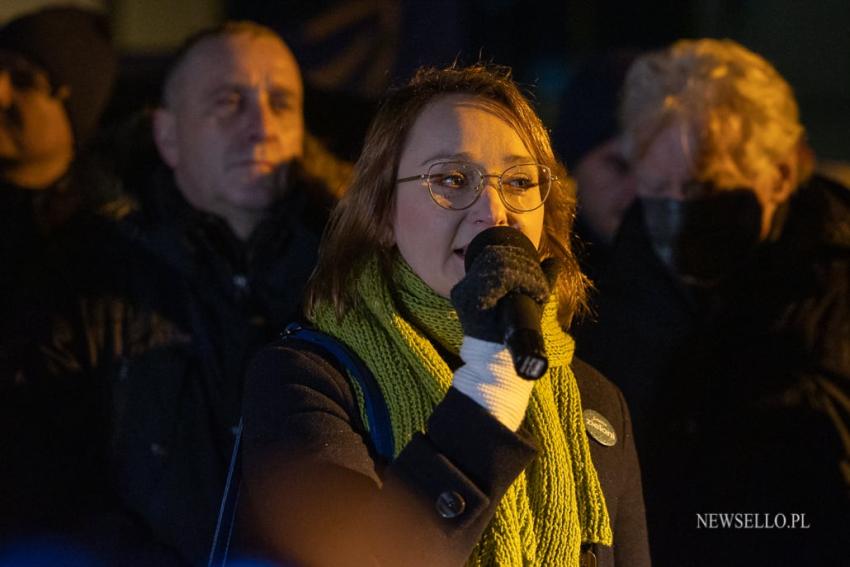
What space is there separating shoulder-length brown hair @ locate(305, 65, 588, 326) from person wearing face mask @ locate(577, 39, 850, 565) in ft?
2.91

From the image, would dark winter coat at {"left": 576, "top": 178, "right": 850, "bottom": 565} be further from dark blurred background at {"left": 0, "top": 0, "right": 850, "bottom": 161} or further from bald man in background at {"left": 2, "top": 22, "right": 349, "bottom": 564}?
dark blurred background at {"left": 0, "top": 0, "right": 850, "bottom": 161}

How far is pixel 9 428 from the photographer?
2.77 m

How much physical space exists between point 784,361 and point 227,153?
4.97 ft

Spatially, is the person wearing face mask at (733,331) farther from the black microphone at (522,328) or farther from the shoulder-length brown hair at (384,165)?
the black microphone at (522,328)

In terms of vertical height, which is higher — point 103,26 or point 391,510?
point 103,26

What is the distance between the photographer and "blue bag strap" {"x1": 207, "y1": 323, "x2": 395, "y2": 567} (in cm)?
181

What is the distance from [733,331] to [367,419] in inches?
52.3

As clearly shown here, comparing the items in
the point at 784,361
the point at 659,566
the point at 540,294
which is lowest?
the point at 659,566

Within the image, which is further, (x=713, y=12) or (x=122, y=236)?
(x=713, y=12)

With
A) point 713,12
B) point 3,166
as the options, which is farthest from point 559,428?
point 713,12

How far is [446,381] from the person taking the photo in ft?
6.15

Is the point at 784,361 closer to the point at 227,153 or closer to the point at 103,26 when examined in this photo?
the point at 227,153

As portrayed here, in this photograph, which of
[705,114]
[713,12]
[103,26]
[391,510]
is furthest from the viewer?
[713,12]

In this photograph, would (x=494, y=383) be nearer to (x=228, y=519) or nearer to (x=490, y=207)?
(x=490, y=207)
